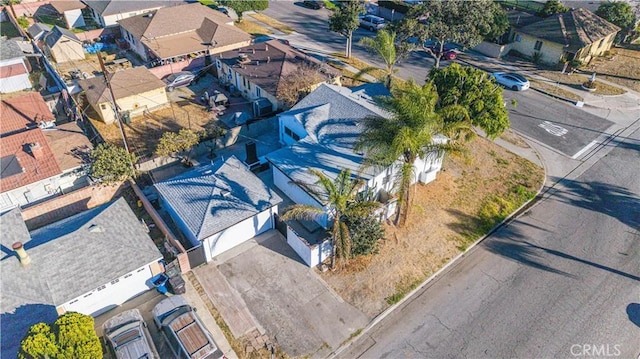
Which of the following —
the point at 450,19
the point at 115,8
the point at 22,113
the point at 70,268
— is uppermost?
the point at 450,19

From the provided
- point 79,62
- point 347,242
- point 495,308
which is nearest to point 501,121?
point 495,308

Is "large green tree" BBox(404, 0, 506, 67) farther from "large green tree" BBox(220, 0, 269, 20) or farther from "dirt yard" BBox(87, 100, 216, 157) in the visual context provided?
"large green tree" BBox(220, 0, 269, 20)

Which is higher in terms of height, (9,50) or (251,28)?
(9,50)

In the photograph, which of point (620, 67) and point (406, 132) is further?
point (620, 67)

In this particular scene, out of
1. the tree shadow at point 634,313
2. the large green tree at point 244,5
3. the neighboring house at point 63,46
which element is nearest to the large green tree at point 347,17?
the large green tree at point 244,5

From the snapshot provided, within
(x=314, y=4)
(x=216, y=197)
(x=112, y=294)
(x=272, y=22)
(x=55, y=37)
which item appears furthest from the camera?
(x=314, y=4)

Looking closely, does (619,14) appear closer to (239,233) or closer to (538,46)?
(538,46)

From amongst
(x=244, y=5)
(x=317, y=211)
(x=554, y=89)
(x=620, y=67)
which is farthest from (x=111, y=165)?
(x=620, y=67)

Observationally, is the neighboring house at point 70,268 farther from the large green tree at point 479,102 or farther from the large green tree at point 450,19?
the large green tree at point 450,19

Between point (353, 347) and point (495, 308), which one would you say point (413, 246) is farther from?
point (353, 347)
